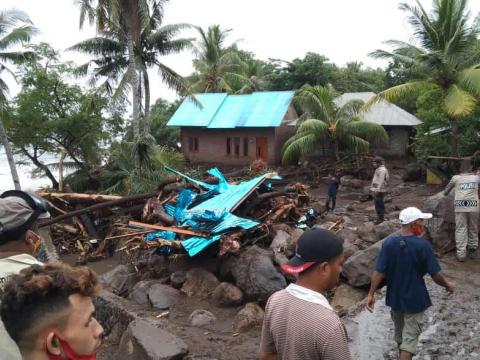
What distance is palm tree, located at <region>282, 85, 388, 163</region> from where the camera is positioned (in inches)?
770

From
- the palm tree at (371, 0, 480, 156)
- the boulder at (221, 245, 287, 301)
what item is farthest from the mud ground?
the palm tree at (371, 0, 480, 156)

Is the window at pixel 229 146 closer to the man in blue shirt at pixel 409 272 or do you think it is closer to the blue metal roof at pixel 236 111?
the blue metal roof at pixel 236 111

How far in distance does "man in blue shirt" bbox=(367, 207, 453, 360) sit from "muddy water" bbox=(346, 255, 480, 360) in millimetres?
1031

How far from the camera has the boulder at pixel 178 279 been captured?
9648mm

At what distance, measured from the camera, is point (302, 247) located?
2379 mm

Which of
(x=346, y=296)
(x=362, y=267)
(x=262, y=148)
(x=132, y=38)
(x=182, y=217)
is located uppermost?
(x=132, y=38)

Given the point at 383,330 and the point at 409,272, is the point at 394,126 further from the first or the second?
the point at 409,272

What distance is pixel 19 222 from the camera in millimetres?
2680

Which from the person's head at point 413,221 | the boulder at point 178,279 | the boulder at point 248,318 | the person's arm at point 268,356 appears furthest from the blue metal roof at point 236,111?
the person's arm at point 268,356

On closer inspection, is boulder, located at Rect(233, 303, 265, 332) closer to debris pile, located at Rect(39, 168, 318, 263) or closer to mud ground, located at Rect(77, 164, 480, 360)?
mud ground, located at Rect(77, 164, 480, 360)

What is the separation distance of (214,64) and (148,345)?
27052 millimetres

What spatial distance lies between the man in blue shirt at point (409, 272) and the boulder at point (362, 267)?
3243mm

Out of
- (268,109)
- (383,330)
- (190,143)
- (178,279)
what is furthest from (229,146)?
(383,330)

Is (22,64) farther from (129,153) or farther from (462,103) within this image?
(462,103)
